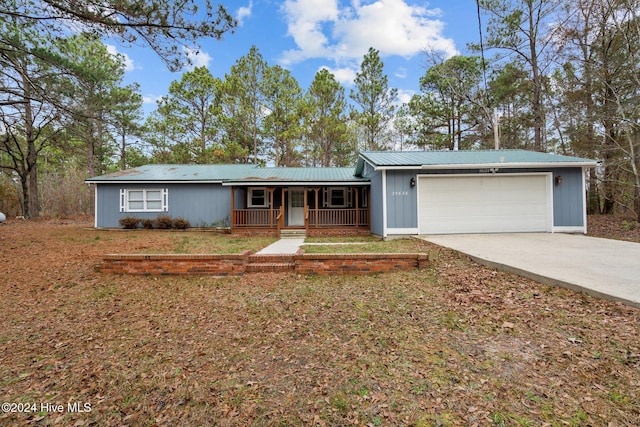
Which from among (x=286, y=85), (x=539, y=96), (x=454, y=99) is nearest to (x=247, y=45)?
(x=286, y=85)

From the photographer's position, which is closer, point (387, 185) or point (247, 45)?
point (387, 185)

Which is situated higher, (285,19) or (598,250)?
(285,19)

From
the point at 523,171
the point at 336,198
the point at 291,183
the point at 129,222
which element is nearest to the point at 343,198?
the point at 336,198

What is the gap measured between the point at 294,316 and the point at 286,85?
20.9m

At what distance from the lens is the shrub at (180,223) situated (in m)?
13.1

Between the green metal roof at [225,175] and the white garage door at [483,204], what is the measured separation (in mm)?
3302

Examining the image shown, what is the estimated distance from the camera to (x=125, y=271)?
571 cm

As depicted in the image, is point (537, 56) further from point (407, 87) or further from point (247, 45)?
point (247, 45)

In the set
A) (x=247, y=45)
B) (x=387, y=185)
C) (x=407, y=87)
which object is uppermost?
(x=247, y=45)

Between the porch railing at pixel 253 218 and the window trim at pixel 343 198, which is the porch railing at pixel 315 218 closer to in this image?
the porch railing at pixel 253 218

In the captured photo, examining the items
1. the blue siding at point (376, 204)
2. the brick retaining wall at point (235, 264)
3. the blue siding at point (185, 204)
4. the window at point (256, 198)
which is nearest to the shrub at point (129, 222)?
the blue siding at point (185, 204)

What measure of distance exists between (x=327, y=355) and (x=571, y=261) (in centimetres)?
526

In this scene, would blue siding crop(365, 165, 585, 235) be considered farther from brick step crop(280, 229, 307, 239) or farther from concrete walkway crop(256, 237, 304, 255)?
brick step crop(280, 229, 307, 239)

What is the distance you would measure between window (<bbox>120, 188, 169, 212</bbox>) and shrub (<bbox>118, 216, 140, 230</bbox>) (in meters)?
0.55
